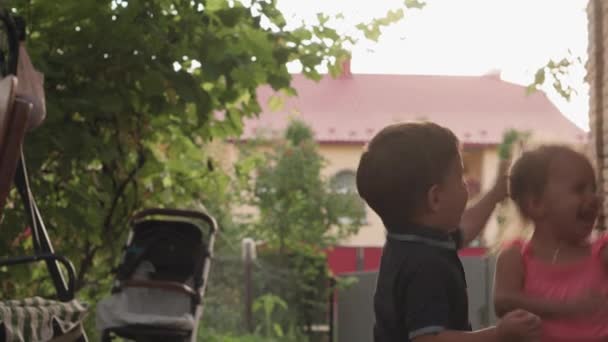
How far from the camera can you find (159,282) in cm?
719

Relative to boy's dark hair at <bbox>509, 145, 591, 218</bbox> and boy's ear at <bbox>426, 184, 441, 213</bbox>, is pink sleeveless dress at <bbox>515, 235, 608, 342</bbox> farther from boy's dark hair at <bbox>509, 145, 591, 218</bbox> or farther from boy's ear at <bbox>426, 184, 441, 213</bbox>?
boy's ear at <bbox>426, 184, 441, 213</bbox>

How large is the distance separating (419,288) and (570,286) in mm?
583

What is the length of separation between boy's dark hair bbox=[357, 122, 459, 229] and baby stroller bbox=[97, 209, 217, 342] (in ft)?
13.8

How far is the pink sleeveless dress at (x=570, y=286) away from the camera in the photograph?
3164 millimetres

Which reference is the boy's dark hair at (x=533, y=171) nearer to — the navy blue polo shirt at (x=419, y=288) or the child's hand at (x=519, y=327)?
the navy blue polo shirt at (x=419, y=288)

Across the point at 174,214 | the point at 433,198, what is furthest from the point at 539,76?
the point at 433,198

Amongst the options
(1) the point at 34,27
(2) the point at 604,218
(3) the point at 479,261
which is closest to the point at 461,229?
(2) the point at 604,218

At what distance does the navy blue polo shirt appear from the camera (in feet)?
9.12

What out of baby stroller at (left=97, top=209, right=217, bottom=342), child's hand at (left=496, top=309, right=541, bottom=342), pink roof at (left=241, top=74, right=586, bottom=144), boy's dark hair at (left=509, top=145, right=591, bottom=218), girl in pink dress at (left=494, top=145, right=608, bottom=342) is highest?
pink roof at (left=241, top=74, right=586, bottom=144)

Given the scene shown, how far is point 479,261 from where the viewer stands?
44.1 ft

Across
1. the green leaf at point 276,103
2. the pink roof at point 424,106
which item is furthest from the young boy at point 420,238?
the pink roof at point 424,106

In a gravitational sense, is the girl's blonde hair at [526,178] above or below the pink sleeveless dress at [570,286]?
above

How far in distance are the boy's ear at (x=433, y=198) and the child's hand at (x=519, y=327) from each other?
308mm

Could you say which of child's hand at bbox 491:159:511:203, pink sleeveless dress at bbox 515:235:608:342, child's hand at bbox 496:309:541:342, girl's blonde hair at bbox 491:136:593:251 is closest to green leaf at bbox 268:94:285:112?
child's hand at bbox 491:159:511:203
